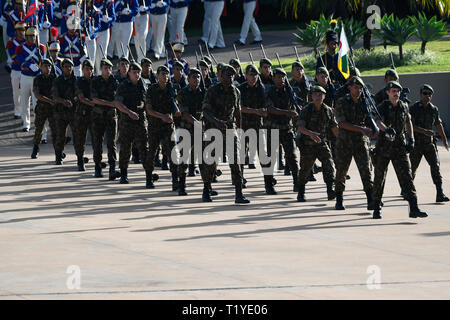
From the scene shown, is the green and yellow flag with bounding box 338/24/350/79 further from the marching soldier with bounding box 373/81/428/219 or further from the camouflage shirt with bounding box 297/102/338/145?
the marching soldier with bounding box 373/81/428/219

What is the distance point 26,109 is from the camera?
2314cm

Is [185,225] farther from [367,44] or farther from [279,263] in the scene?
[367,44]

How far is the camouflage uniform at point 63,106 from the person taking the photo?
781 inches

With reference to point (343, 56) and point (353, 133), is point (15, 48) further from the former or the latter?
point (353, 133)

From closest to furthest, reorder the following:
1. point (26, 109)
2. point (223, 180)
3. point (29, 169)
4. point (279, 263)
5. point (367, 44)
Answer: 1. point (279, 263)
2. point (223, 180)
3. point (29, 169)
4. point (26, 109)
5. point (367, 44)

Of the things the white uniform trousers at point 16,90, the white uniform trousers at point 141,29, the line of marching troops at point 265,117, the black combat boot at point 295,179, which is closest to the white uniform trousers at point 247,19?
the white uniform trousers at point 141,29

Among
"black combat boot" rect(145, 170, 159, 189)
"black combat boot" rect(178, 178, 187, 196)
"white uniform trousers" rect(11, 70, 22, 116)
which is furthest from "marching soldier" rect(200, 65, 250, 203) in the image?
"white uniform trousers" rect(11, 70, 22, 116)

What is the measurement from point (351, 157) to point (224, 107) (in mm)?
→ 1896

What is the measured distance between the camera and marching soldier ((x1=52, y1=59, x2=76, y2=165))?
65.0ft

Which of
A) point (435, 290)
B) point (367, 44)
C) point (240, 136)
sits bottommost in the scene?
point (435, 290)

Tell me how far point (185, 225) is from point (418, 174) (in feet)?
19.2

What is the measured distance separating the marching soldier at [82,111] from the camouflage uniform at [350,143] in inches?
211

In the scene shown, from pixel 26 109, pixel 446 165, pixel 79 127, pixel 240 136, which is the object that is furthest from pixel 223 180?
pixel 26 109
